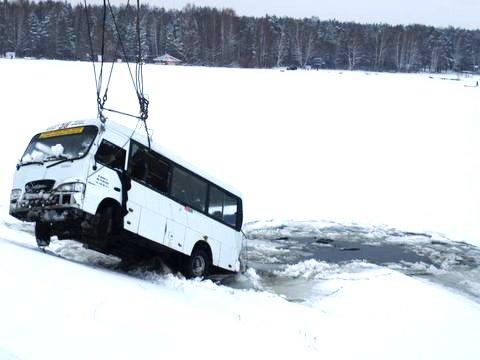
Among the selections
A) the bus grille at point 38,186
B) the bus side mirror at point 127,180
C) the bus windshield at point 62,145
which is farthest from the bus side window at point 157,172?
the bus grille at point 38,186

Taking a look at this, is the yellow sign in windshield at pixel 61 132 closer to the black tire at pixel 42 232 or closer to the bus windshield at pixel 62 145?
the bus windshield at pixel 62 145

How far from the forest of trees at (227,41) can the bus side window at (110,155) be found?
108548mm

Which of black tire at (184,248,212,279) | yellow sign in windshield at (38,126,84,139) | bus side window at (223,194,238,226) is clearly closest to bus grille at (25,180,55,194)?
yellow sign in windshield at (38,126,84,139)

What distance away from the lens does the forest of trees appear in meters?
127

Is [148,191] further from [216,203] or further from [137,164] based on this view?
[216,203]

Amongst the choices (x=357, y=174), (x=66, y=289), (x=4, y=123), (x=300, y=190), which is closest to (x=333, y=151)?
(x=357, y=174)

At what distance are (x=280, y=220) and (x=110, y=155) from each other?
17891mm

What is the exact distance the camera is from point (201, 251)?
15406mm

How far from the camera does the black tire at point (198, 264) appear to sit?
14.7 meters

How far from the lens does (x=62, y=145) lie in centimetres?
1236

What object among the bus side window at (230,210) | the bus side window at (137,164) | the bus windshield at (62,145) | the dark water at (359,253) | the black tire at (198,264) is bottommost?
the dark water at (359,253)

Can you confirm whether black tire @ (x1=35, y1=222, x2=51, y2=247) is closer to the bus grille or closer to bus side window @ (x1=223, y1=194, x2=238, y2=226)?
the bus grille

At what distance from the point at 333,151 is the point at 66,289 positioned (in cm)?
3428

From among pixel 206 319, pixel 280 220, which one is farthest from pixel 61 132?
pixel 280 220
